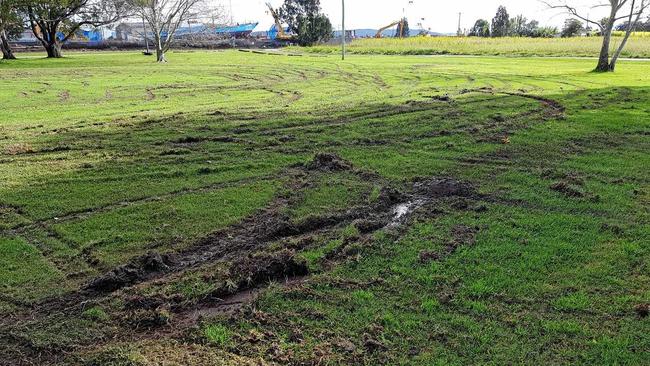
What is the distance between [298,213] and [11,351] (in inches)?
146

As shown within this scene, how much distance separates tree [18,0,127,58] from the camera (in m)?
41.3

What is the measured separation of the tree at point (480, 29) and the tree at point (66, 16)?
2525 inches

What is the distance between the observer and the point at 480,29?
95312 mm

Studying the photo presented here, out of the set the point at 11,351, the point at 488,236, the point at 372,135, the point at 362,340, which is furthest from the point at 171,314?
the point at 372,135

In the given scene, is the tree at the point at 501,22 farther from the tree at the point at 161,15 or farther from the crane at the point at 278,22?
the tree at the point at 161,15

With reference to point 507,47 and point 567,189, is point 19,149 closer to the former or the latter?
point 567,189

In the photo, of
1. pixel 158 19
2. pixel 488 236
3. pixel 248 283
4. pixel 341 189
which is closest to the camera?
pixel 248 283

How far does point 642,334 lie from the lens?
4.36 m

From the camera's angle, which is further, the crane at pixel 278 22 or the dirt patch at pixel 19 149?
the crane at pixel 278 22

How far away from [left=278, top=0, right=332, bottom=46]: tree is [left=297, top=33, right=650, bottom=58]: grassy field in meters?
10.6

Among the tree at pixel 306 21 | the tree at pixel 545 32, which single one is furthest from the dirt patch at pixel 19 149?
the tree at pixel 545 32

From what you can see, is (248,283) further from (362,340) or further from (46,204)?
(46,204)

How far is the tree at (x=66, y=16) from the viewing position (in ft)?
136

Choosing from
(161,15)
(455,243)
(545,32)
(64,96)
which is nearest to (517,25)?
(545,32)
